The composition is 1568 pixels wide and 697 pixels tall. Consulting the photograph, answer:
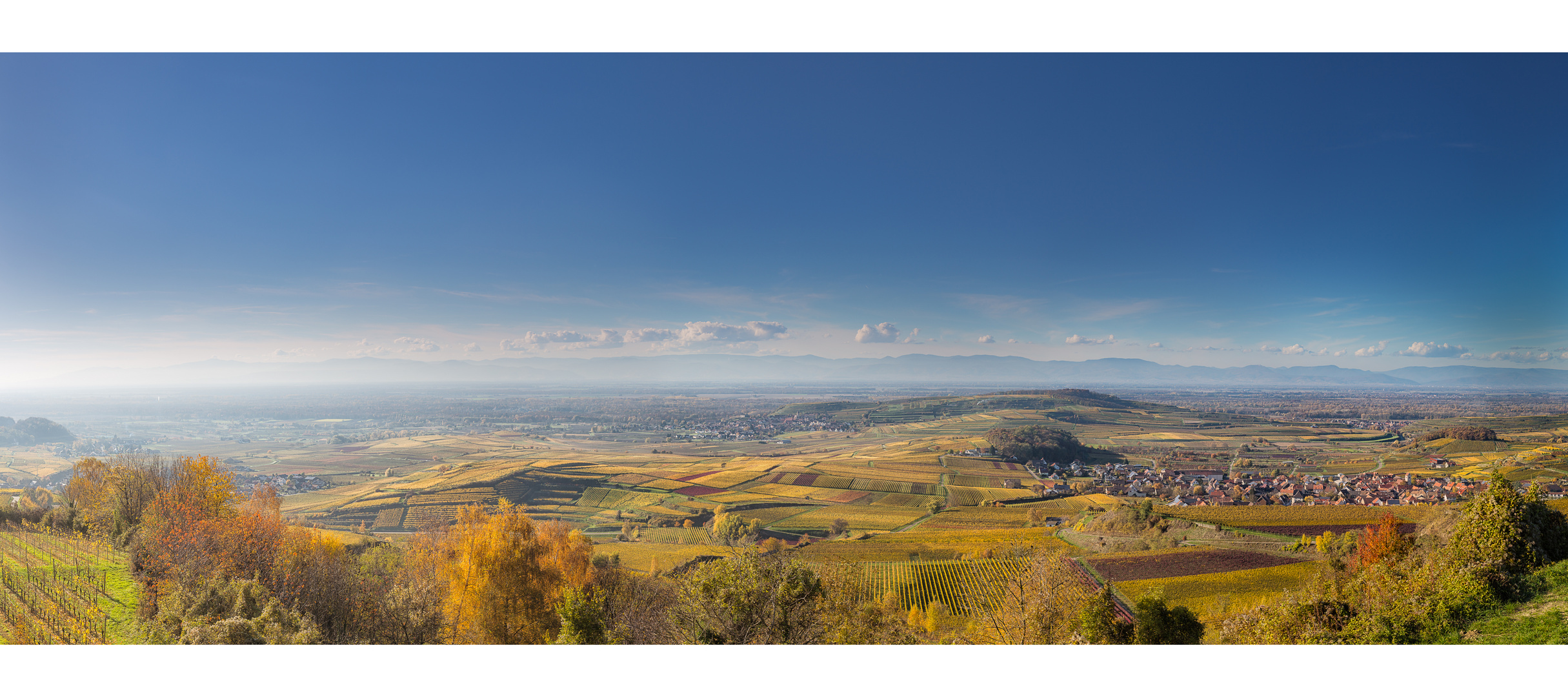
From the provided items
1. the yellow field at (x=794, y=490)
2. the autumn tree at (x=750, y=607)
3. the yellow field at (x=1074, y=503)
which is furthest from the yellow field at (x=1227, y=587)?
the yellow field at (x=794, y=490)

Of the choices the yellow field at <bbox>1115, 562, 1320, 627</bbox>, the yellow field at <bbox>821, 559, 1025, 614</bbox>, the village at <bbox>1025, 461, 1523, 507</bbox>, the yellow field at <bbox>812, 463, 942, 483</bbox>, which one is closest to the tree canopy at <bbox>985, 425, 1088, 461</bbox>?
the village at <bbox>1025, 461, 1523, 507</bbox>

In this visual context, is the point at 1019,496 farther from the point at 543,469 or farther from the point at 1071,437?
the point at 543,469

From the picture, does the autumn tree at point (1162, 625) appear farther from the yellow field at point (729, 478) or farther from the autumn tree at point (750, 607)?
the yellow field at point (729, 478)

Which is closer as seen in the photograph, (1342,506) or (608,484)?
(1342,506)

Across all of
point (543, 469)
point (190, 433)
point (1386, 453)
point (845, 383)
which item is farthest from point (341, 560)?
point (845, 383)

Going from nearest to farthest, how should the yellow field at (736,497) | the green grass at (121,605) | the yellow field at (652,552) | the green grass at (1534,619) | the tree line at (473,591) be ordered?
1. the green grass at (1534,619)
2. the green grass at (121,605)
3. the tree line at (473,591)
4. the yellow field at (652,552)
5. the yellow field at (736,497)

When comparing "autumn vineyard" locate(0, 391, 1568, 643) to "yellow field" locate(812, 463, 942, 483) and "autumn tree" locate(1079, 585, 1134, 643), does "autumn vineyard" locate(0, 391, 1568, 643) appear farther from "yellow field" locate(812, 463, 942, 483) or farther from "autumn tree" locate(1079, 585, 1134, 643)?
"yellow field" locate(812, 463, 942, 483)

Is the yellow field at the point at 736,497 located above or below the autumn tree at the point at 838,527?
above
